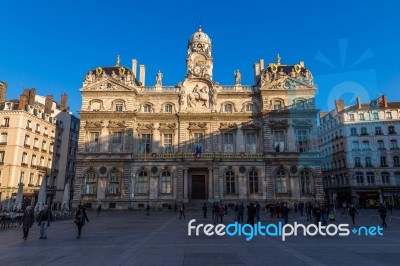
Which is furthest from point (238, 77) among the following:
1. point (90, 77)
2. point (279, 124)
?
point (90, 77)

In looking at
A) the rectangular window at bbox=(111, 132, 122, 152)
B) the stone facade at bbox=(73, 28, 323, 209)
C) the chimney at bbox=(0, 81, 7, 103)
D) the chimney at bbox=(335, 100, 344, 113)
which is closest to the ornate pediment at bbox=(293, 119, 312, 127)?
the stone facade at bbox=(73, 28, 323, 209)

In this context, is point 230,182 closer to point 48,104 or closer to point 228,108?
point 228,108

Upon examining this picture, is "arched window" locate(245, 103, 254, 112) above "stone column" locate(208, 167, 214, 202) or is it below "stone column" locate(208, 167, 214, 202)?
above

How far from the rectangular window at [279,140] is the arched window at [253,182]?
17.0 ft

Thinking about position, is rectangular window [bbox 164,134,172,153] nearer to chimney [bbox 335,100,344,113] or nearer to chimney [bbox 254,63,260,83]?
chimney [bbox 254,63,260,83]

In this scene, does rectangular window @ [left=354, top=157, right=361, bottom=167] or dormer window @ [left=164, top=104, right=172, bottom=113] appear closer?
dormer window @ [left=164, top=104, right=172, bottom=113]

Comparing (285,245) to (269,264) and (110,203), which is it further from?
(110,203)

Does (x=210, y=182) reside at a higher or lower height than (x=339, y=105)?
lower

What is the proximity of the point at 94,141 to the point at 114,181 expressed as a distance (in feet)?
23.5

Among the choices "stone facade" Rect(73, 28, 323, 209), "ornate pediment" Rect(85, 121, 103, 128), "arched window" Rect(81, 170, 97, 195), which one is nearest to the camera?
"stone facade" Rect(73, 28, 323, 209)

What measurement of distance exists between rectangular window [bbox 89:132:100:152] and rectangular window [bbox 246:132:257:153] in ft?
77.3

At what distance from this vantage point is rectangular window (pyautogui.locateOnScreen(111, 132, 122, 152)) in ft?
152

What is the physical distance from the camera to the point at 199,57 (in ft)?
171

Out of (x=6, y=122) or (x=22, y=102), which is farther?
(x=22, y=102)
